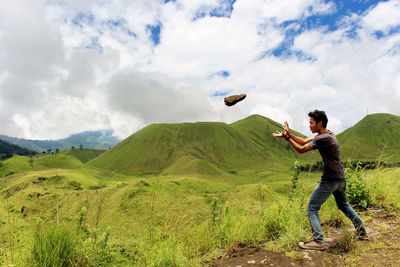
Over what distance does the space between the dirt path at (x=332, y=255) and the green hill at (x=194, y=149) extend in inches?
4569

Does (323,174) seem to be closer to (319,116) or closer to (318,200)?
(318,200)

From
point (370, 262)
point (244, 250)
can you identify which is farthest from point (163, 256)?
point (370, 262)

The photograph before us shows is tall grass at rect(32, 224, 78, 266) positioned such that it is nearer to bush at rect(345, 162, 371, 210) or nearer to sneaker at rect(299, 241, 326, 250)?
sneaker at rect(299, 241, 326, 250)

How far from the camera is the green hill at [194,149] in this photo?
133750mm

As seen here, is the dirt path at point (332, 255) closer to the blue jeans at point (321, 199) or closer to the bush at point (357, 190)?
the blue jeans at point (321, 199)

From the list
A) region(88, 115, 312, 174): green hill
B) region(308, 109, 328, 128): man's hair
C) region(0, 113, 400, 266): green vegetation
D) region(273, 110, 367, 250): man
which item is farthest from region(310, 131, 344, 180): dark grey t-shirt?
region(88, 115, 312, 174): green hill

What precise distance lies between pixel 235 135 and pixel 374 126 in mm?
127801

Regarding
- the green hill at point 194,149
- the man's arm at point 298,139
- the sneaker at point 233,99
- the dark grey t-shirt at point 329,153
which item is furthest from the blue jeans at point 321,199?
the green hill at point 194,149

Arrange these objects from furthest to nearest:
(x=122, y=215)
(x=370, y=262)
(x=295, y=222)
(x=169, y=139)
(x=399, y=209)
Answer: (x=169, y=139), (x=122, y=215), (x=399, y=209), (x=295, y=222), (x=370, y=262)

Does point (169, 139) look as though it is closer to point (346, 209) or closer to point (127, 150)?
point (127, 150)

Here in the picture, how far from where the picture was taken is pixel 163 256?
3707 mm

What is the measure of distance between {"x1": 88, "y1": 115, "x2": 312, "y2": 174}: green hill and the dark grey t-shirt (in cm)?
11632

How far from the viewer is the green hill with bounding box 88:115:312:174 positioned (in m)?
134

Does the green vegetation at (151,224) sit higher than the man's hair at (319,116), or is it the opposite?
the man's hair at (319,116)
